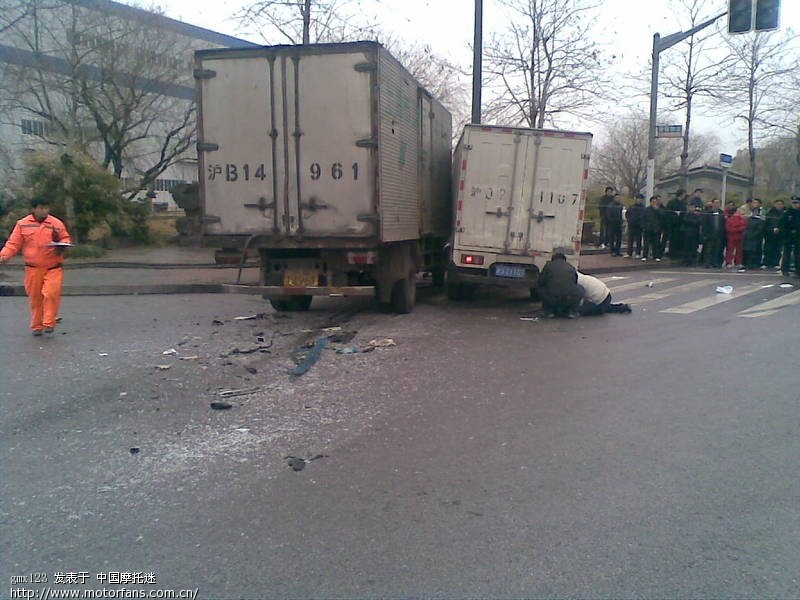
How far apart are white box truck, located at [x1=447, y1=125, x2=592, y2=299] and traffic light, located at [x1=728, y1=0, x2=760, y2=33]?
5.89m

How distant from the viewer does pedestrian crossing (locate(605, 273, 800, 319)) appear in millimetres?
12297

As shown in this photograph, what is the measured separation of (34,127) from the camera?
28734mm

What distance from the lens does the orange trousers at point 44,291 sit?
9.13 meters

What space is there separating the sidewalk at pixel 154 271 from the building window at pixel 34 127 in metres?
8.15

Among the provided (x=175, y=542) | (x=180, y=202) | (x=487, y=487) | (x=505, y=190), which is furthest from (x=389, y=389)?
(x=180, y=202)

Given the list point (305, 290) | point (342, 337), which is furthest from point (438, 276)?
point (342, 337)

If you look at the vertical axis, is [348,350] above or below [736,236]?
below

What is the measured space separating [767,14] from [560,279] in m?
8.43

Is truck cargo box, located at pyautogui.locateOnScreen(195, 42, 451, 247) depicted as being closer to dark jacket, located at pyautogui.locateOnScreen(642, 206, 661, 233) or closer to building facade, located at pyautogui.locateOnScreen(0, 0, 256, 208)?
dark jacket, located at pyautogui.locateOnScreen(642, 206, 661, 233)

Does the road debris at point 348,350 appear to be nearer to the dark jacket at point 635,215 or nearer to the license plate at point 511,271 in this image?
the license plate at point 511,271

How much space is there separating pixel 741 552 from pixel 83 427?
480cm

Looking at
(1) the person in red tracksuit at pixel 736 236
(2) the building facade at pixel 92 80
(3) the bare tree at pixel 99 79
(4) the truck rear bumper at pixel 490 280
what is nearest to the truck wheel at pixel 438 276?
(4) the truck rear bumper at pixel 490 280

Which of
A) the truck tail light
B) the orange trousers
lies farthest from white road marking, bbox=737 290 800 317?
the orange trousers

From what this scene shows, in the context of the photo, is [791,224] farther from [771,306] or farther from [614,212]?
[771,306]
